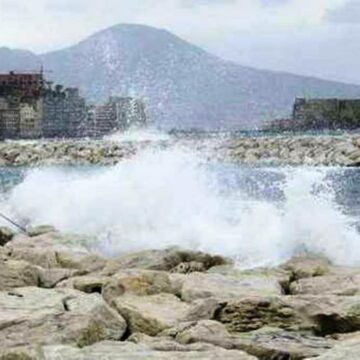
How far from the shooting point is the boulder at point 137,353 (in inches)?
209

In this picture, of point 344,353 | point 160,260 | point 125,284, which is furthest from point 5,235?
point 344,353

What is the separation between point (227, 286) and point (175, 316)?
48.6 inches

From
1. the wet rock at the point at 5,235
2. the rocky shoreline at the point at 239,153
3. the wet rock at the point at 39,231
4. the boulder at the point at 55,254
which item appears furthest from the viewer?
the rocky shoreline at the point at 239,153

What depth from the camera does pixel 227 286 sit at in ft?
26.8

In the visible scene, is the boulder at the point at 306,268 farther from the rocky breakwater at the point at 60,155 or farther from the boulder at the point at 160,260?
the rocky breakwater at the point at 60,155

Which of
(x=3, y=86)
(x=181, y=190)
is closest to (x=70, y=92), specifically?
(x=3, y=86)

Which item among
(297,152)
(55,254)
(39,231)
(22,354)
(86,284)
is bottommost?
(297,152)

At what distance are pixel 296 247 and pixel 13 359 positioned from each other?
30.5ft

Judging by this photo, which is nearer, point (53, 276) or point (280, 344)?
point (280, 344)

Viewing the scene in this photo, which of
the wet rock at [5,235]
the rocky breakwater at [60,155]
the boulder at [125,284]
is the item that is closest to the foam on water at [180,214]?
the wet rock at [5,235]

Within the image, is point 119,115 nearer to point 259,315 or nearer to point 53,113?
point 53,113

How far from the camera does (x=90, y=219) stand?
59.6 feet

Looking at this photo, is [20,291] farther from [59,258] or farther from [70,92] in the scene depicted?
[70,92]

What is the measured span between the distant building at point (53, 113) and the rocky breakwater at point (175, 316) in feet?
349
